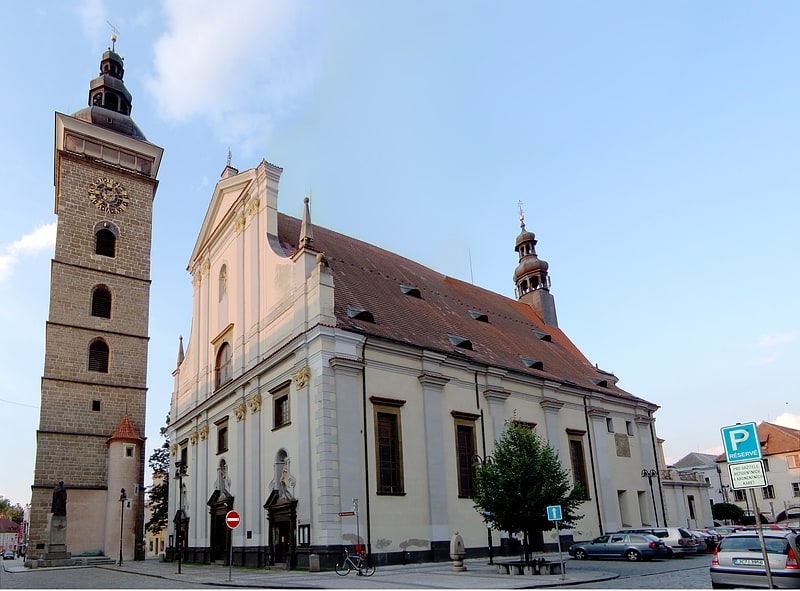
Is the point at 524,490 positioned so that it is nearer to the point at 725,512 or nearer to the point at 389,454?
the point at 389,454

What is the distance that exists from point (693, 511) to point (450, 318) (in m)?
21.2

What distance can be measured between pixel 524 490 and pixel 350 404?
6.42 m

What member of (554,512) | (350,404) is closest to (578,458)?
(350,404)

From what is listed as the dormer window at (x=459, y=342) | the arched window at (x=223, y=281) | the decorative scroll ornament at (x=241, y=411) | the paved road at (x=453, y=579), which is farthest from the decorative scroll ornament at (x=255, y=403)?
the dormer window at (x=459, y=342)

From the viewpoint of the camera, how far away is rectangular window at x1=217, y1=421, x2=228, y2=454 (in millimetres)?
28938

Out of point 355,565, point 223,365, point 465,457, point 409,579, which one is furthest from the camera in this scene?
point 223,365

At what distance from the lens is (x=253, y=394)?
26281 millimetres

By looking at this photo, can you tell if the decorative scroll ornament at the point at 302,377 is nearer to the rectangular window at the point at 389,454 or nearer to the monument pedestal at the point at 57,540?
the rectangular window at the point at 389,454

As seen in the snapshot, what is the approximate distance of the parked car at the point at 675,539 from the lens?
23703 millimetres

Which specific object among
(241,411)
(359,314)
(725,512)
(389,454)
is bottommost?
(725,512)

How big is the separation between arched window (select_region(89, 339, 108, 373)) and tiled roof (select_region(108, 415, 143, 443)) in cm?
337

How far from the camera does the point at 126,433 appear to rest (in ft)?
122

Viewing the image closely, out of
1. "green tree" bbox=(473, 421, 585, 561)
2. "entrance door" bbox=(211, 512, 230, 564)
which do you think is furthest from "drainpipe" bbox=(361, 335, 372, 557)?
"entrance door" bbox=(211, 512, 230, 564)

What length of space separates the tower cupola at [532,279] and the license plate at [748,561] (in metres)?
31.6
